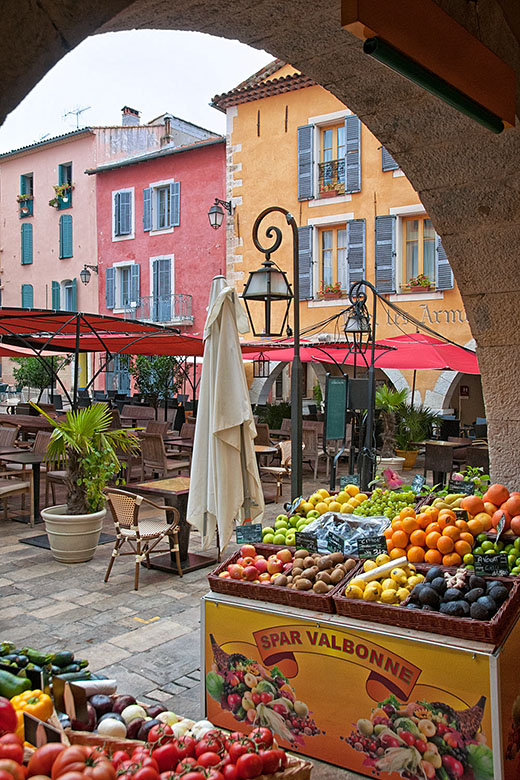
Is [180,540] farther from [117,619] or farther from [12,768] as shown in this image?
[12,768]

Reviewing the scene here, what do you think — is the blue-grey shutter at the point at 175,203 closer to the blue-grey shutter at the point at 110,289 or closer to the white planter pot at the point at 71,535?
the blue-grey shutter at the point at 110,289

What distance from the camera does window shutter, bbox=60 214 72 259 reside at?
906 inches

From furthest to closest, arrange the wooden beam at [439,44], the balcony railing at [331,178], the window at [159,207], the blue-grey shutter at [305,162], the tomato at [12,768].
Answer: the window at [159,207]
the blue-grey shutter at [305,162]
the balcony railing at [331,178]
the wooden beam at [439,44]
the tomato at [12,768]

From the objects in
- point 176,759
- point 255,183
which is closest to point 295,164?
point 255,183

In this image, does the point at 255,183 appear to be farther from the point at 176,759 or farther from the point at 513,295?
the point at 176,759

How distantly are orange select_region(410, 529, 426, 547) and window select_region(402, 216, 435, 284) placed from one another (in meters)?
12.1

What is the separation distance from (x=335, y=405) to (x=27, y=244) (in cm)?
2159

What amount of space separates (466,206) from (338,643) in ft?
7.39

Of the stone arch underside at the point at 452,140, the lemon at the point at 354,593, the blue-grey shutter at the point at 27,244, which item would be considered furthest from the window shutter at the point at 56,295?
the lemon at the point at 354,593

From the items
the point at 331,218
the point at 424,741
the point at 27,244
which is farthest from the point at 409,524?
the point at 27,244

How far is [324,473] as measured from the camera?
448 inches

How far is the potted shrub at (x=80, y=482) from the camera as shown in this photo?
5766 millimetres

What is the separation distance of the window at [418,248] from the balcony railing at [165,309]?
22.5 feet

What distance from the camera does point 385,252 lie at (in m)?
15.1
